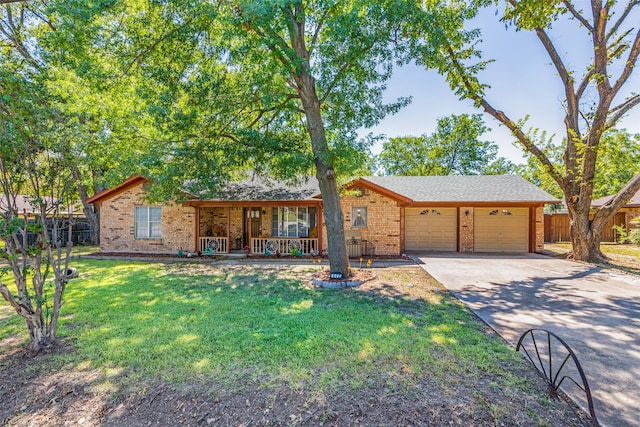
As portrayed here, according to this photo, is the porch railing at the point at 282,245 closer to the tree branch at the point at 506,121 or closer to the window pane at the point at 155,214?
the window pane at the point at 155,214

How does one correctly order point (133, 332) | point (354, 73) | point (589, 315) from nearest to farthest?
1. point (133, 332)
2. point (589, 315)
3. point (354, 73)

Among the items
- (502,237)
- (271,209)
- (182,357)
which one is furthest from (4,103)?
(502,237)

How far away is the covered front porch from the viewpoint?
13.0m

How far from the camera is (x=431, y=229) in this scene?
1497cm

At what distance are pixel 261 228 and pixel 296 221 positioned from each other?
187 centimetres

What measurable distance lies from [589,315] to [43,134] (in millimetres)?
9072

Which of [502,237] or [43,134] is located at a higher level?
[43,134]

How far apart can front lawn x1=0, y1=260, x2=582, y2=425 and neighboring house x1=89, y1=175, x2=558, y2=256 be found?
6.76 meters

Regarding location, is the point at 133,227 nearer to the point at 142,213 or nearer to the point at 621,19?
the point at 142,213

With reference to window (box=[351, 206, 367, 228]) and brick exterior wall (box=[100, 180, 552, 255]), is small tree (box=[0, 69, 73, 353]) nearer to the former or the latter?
brick exterior wall (box=[100, 180, 552, 255])

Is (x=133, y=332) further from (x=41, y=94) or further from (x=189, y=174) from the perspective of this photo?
(x=189, y=174)

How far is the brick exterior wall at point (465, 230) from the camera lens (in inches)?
571

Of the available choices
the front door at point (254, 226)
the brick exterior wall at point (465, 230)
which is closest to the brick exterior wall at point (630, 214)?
the brick exterior wall at point (465, 230)

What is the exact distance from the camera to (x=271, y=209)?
1442cm
